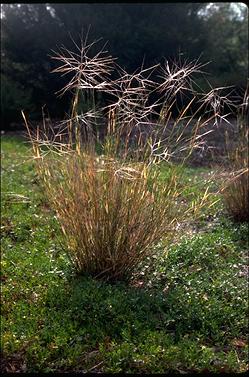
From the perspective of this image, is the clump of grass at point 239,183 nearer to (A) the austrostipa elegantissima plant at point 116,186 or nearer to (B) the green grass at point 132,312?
(B) the green grass at point 132,312

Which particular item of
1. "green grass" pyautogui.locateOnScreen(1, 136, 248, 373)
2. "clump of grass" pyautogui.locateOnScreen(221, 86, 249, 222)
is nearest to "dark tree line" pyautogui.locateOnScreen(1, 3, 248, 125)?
"clump of grass" pyautogui.locateOnScreen(221, 86, 249, 222)

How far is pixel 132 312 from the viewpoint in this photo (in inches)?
160

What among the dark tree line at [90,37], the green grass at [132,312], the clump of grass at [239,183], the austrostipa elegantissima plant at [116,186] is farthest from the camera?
the dark tree line at [90,37]

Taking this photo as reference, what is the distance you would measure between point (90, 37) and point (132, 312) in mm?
8510

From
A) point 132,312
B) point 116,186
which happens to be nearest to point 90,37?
point 116,186

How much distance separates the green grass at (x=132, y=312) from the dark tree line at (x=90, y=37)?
719 cm

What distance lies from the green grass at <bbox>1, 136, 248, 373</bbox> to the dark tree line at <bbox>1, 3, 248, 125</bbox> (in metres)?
7.19

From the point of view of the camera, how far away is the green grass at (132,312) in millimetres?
3648

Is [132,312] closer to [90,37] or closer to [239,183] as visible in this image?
[239,183]

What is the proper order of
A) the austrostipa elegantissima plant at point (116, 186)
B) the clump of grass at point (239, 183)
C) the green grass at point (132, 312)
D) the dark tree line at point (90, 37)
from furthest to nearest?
1. the dark tree line at point (90, 37)
2. the clump of grass at point (239, 183)
3. the austrostipa elegantissima plant at point (116, 186)
4. the green grass at point (132, 312)

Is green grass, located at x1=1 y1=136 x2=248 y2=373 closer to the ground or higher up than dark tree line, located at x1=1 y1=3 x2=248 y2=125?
closer to the ground

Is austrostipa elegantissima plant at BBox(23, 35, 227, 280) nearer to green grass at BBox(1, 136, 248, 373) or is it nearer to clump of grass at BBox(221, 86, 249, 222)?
green grass at BBox(1, 136, 248, 373)

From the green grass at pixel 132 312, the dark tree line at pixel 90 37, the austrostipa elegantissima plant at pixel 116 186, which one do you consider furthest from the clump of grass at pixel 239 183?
the dark tree line at pixel 90 37

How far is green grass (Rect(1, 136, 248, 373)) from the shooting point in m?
3.65
